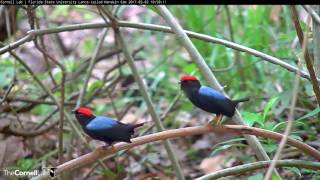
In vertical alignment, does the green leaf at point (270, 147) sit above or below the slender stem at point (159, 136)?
below

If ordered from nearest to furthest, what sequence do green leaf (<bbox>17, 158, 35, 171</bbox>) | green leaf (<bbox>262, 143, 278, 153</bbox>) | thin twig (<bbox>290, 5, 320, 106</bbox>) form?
thin twig (<bbox>290, 5, 320, 106</bbox>) < green leaf (<bbox>262, 143, 278, 153</bbox>) < green leaf (<bbox>17, 158, 35, 171</bbox>)

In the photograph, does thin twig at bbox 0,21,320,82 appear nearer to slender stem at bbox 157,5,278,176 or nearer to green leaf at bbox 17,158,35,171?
slender stem at bbox 157,5,278,176

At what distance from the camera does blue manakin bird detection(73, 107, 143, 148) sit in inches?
70.1

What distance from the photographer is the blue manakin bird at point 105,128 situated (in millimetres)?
1780

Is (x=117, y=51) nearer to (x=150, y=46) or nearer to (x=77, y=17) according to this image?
(x=150, y=46)

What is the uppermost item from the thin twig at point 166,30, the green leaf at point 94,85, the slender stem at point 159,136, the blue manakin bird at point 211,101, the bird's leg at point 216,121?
the thin twig at point 166,30

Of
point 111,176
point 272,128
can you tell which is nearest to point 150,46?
point 111,176

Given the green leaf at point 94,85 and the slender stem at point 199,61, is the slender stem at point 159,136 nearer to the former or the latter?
the slender stem at point 199,61

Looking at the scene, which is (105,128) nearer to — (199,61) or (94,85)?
(199,61)

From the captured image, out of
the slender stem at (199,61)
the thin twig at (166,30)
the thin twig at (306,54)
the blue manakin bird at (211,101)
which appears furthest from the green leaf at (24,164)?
the thin twig at (306,54)

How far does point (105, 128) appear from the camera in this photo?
181 centimetres

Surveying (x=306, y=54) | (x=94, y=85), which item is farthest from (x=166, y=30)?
(x=94, y=85)

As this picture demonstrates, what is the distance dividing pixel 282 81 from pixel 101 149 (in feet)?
7.95

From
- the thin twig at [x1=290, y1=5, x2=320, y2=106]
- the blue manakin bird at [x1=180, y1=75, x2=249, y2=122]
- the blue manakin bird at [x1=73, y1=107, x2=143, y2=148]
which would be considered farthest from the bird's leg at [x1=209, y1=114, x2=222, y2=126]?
the thin twig at [x1=290, y1=5, x2=320, y2=106]
